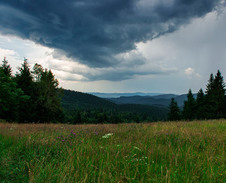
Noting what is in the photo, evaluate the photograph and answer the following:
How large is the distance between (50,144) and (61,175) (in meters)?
1.95

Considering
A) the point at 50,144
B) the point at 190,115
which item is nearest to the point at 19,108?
the point at 50,144

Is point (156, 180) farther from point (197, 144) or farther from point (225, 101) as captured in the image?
point (225, 101)

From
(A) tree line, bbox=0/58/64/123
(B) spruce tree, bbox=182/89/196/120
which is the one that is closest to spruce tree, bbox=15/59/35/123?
(A) tree line, bbox=0/58/64/123

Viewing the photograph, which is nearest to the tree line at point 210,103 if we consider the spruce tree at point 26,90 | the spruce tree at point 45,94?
the spruce tree at point 45,94

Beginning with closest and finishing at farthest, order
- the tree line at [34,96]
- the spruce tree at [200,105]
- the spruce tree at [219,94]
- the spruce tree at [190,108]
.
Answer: the tree line at [34,96] < the spruce tree at [219,94] < the spruce tree at [200,105] < the spruce tree at [190,108]

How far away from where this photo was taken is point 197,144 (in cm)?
413

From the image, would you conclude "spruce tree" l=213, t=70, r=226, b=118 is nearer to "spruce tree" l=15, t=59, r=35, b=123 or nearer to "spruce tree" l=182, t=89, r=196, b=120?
"spruce tree" l=182, t=89, r=196, b=120

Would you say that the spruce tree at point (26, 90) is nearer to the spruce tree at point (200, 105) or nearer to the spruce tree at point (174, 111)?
the spruce tree at point (174, 111)

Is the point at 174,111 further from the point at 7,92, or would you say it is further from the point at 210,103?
the point at 7,92

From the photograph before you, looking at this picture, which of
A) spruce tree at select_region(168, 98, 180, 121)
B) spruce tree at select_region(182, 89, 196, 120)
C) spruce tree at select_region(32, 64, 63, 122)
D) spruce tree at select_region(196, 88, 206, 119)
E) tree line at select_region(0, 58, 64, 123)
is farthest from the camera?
spruce tree at select_region(168, 98, 180, 121)

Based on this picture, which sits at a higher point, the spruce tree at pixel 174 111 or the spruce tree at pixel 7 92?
the spruce tree at pixel 7 92

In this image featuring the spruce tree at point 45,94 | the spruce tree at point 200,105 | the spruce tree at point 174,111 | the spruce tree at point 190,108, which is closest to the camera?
the spruce tree at point 45,94

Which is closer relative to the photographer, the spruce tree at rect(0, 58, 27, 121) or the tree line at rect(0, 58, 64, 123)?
the spruce tree at rect(0, 58, 27, 121)

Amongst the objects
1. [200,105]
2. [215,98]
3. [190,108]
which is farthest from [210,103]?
[190,108]
